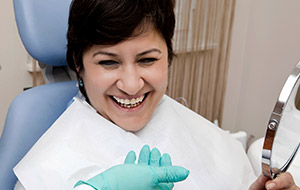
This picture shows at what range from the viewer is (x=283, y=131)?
74 cm

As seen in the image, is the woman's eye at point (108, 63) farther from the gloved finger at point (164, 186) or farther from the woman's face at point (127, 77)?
the gloved finger at point (164, 186)

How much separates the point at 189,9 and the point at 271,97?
83 cm

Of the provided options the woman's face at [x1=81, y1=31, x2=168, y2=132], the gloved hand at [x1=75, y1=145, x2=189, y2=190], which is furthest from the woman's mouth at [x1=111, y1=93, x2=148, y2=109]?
the gloved hand at [x1=75, y1=145, x2=189, y2=190]

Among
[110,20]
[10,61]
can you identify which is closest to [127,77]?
[110,20]

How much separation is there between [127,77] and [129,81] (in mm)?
13

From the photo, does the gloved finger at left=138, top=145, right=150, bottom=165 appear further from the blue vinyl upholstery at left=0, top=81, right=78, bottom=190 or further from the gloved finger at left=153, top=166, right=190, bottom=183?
the blue vinyl upholstery at left=0, top=81, right=78, bottom=190

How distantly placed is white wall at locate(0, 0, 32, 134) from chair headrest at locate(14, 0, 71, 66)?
498 mm

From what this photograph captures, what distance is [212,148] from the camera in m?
1.24

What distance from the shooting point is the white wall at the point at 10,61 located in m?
1.51

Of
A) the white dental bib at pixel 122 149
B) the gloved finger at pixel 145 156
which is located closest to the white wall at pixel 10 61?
the white dental bib at pixel 122 149

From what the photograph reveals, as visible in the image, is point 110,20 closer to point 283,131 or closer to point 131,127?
point 131,127

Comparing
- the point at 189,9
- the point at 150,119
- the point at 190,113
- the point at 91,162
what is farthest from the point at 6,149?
the point at 189,9

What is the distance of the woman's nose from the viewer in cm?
96

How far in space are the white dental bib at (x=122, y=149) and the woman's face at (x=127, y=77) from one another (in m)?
0.05
